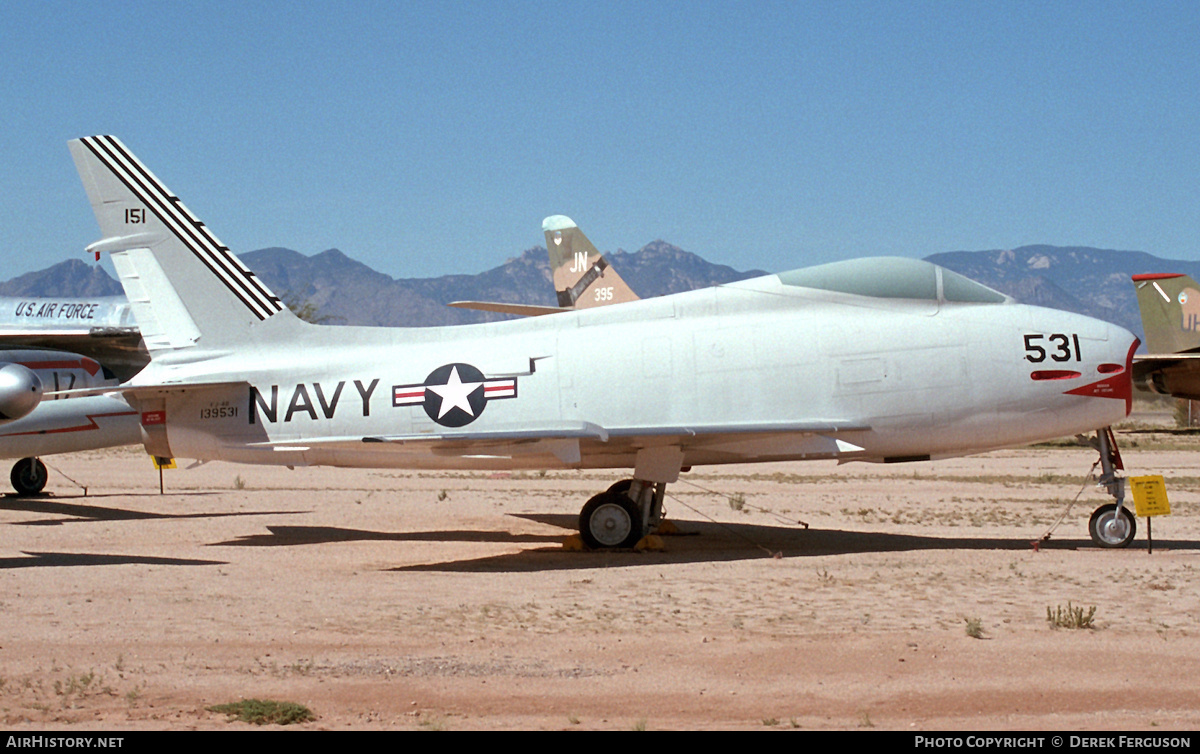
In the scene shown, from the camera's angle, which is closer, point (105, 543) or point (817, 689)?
point (817, 689)

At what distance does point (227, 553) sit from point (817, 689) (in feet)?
32.9

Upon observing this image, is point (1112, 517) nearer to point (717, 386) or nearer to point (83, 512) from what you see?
point (717, 386)

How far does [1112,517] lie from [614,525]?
6.66 metres

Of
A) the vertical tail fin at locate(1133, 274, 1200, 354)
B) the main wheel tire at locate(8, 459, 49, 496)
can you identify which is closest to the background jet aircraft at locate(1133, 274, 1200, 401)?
the vertical tail fin at locate(1133, 274, 1200, 354)

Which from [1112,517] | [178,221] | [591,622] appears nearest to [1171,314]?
[1112,517]

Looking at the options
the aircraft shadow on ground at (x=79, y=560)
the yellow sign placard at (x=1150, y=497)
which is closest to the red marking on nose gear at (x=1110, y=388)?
the yellow sign placard at (x=1150, y=497)

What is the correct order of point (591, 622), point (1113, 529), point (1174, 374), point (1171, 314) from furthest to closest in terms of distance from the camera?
point (1171, 314), point (1174, 374), point (1113, 529), point (591, 622)

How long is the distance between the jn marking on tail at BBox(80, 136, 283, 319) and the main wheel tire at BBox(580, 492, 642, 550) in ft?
18.3

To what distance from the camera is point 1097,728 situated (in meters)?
6.49

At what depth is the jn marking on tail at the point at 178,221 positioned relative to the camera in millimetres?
16250

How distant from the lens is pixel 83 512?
2059cm

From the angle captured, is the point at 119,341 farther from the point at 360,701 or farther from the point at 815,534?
the point at 360,701

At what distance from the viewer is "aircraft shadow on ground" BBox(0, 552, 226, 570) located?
13.9 metres
